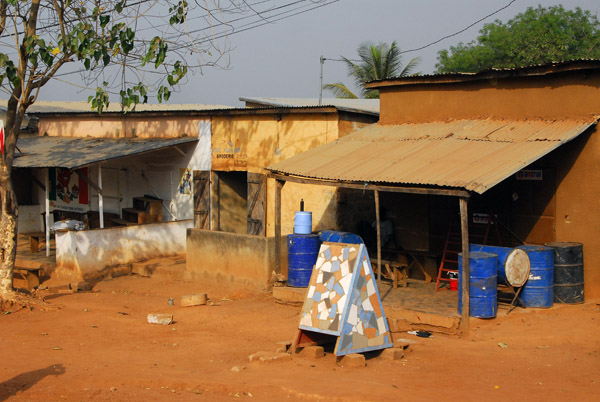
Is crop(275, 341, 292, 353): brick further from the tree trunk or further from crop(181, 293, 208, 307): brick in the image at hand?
the tree trunk

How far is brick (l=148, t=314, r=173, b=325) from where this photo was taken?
417 inches

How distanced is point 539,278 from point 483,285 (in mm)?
1085

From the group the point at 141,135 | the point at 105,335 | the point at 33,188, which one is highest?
the point at 141,135

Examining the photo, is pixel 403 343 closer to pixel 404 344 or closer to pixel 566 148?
pixel 404 344

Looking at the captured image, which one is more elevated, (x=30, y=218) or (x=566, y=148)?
(x=566, y=148)

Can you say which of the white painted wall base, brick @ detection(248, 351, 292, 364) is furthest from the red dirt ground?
the white painted wall base

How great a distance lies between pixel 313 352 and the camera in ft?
26.6

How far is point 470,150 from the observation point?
34.8 ft

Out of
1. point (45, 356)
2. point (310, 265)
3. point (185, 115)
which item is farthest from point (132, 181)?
point (45, 356)

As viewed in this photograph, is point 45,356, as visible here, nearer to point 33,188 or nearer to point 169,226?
point 169,226

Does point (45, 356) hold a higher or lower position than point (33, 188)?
lower

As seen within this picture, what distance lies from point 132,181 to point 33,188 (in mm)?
4318

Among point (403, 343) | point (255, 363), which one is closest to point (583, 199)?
point (403, 343)

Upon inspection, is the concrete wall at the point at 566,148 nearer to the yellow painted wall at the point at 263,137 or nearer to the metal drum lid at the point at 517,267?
the metal drum lid at the point at 517,267
